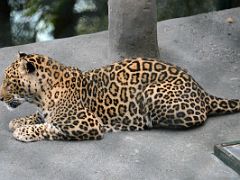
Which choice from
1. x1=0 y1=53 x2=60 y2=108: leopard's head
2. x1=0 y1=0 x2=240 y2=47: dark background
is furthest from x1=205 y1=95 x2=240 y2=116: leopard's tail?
x1=0 y1=0 x2=240 y2=47: dark background

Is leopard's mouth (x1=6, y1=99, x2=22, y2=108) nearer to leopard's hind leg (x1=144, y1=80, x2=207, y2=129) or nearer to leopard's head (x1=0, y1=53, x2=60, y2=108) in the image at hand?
leopard's head (x1=0, y1=53, x2=60, y2=108)

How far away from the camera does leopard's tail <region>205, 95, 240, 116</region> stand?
6.82 meters

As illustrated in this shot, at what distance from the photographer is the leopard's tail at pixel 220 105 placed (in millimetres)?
6820

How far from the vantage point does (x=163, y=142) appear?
21.2 ft

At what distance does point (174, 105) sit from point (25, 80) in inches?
59.8

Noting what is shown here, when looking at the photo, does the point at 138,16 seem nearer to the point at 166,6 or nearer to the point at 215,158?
the point at 215,158

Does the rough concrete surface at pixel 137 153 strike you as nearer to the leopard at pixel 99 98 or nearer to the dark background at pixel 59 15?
the leopard at pixel 99 98

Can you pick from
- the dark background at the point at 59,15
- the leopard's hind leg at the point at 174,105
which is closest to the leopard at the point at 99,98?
the leopard's hind leg at the point at 174,105

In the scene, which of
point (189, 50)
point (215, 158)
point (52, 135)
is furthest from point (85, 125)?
point (189, 50)

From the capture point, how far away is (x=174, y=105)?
21.5 ft

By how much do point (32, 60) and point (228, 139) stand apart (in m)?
2.11

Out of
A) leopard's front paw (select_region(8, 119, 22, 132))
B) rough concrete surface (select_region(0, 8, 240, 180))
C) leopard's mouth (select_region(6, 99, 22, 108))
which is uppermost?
leopard's mouth (select_region(6, 99, 22, 108))

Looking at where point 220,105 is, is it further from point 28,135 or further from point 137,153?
point 28,135

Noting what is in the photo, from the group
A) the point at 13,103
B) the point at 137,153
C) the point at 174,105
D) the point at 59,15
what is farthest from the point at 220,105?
the point at 59,15
